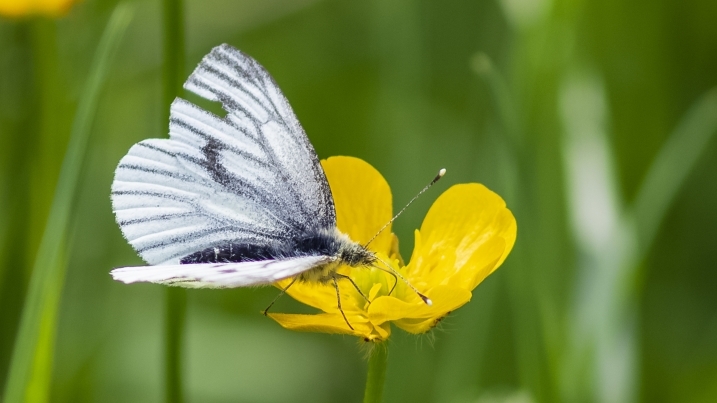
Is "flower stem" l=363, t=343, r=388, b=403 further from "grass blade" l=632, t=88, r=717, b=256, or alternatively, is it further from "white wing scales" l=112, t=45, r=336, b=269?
"grass blade" l=632, t=88, r=717, b=256

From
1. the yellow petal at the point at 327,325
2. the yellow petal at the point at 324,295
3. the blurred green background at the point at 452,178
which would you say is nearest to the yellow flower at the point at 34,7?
the blurred green background at the point at 452,178

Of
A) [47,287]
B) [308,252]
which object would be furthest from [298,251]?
[47,287]

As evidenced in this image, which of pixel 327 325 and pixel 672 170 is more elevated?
pixel 672 170

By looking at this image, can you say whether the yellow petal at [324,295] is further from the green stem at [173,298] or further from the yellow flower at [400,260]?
the green stem at [173,298]

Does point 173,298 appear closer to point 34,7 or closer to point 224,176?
point 224,176

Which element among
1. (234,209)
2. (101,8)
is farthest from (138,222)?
(101,8)

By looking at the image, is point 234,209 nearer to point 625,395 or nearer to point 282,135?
point 282,135
